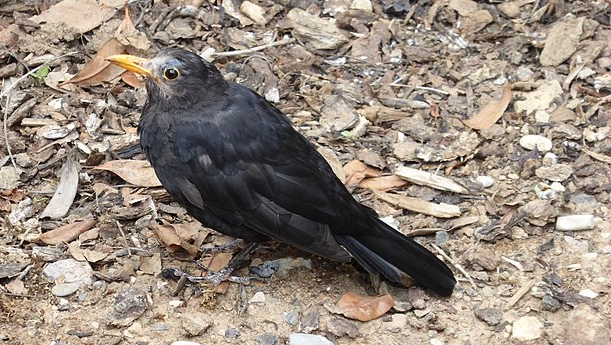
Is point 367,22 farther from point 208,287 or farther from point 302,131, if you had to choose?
point 208,287

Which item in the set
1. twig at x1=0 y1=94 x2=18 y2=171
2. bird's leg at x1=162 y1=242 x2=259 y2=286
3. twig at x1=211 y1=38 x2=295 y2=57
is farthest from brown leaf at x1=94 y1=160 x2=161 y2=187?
twig at x1=211 y1=38 x2=295 y2=57

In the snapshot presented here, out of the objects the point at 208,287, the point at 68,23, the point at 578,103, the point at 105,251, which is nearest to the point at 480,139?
the point at 578,103

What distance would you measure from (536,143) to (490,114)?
0.43 meters

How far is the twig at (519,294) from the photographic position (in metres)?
5.70

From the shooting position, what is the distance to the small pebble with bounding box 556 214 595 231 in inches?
241

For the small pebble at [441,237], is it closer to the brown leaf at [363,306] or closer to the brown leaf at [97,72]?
the brown leaf at [363,306]

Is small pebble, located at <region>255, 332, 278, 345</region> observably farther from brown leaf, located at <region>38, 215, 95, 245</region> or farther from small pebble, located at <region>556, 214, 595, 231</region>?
small pebble, located at <region>556, 214, 595, 231</region>

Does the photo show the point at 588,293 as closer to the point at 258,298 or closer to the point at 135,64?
the point at 258,298

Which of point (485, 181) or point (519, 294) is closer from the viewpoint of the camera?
point (519, 294)

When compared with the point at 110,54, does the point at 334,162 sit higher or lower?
lower

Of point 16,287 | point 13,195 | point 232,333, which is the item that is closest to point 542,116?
point 232,333

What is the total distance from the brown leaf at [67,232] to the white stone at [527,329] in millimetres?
2598

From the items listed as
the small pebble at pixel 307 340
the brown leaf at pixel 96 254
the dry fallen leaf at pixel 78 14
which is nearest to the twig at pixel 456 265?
the small pebble at pixel 307 340

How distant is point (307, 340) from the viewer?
5.44 metres
